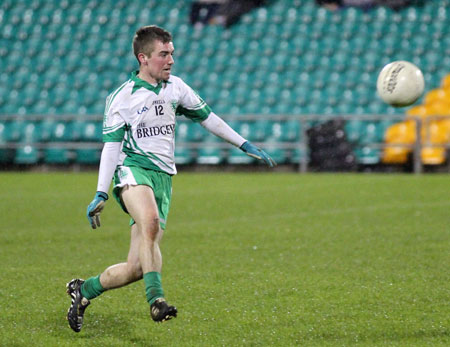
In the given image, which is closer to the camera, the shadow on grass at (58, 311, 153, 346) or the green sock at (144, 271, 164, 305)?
the green sock at (144, 271, 164, 305)

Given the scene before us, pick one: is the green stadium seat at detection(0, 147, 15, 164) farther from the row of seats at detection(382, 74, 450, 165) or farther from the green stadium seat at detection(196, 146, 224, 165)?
the row of seats at detection(382, 74, 450, 165)

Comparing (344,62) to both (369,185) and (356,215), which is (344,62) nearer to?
(369,185)

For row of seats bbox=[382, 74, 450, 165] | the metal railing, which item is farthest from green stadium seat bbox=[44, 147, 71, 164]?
row of seats bbox=[382, 74, 450, 165]

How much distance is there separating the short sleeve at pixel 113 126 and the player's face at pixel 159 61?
1.05ft

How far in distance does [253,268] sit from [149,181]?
7.89ft

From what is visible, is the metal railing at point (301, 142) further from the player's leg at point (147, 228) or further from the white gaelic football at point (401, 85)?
the player's leg at point (147, 228)

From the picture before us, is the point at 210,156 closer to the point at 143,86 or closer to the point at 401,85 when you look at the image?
the point at 401,85

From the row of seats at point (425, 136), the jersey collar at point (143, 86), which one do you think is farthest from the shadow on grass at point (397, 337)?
the row of seats at point (425, 136)

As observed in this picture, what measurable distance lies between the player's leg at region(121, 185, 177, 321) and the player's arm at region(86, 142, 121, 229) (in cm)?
13

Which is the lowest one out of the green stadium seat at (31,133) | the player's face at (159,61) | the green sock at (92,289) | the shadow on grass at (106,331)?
the shadow on grass at (106,331)

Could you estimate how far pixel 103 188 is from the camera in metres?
4.49

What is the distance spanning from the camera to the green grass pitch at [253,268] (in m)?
4.65

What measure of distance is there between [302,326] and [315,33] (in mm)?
15923

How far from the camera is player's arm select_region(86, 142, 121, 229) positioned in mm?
4418
